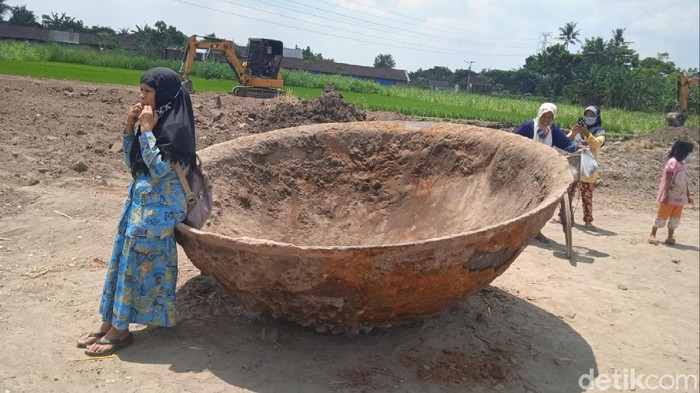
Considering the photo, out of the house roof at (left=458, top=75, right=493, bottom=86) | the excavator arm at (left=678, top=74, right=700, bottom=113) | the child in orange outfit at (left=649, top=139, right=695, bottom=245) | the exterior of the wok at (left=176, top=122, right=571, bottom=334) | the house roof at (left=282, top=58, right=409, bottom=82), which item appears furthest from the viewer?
the house roof at (left=458, top=75, right=493, bottom=86)

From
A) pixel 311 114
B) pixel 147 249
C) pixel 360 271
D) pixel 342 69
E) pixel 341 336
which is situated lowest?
pixel 341 336

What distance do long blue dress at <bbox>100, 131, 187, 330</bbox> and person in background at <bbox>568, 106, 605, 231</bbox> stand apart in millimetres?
4186

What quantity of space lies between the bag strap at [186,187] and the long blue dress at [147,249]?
0.08ft

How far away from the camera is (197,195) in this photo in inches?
121

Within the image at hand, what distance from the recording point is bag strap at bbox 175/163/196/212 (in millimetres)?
2908

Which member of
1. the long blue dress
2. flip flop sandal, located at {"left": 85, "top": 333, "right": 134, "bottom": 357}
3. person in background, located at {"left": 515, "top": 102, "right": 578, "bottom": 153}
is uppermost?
person in background, located at {"left": 515, "top": 102, "right": 578, "bottom": 153}

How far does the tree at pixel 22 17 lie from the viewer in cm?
5547

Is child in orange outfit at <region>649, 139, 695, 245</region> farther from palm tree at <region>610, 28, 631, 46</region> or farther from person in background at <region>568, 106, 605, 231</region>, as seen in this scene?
palm tree at <region>610, 28, 631, 46</region>

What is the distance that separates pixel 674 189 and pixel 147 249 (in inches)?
217

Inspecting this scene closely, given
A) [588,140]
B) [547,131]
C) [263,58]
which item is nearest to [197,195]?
A: [547,131]

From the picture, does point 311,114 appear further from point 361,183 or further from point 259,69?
point 259,69

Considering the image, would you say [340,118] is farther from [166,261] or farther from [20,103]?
[166,261]

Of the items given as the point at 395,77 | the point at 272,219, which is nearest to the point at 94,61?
the point at 272,219

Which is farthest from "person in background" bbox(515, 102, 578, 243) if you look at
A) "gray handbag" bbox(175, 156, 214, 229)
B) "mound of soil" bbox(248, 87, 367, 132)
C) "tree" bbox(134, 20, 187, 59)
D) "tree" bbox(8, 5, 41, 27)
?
"tree" bbox(8, 5, 41, 27)
